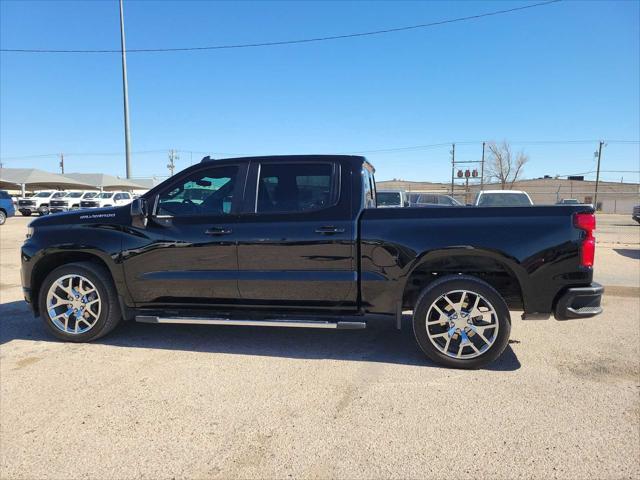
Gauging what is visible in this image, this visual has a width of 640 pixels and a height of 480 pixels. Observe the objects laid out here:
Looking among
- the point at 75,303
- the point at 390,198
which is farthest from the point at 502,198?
the point at 75,303

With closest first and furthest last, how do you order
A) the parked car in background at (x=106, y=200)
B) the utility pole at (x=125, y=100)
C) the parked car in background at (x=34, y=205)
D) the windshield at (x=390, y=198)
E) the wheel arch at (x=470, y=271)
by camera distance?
1. the wheel arch at (x=470, y=271)
2. the windshield at (x=390, y=198)
3. the utility pole at (x=125, y=100)
4. the parked car in background at (x=106, y=200)
5. the parked car in background at (x=34, y=205)

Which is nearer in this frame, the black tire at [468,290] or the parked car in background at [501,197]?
the black tire at [468,290]

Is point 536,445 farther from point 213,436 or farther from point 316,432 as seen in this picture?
point 213,436

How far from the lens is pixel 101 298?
4.34m

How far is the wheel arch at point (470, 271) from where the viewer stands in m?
3.71

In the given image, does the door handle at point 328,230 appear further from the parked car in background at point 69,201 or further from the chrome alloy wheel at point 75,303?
the parked car in background at point 69,201

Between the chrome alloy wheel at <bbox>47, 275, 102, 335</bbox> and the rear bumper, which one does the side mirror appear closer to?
the chrome alloy wheel at <bbox>47, 275, 102, 335</bbox>

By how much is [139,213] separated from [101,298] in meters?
0.98

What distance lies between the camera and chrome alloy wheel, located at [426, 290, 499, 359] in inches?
147

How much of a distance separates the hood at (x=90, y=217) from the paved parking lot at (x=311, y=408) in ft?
4.07

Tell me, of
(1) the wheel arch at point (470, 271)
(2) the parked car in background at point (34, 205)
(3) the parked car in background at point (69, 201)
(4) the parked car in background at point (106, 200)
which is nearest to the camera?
(1) the wheel arch at point (470, 271)

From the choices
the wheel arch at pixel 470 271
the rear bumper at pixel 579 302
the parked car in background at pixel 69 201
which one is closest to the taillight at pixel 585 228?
the rear bumper at pixel 579 302

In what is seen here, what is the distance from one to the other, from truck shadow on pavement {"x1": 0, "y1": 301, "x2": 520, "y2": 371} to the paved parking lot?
3cm

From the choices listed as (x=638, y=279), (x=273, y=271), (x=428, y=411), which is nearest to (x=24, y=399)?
(x=273, y=271)
